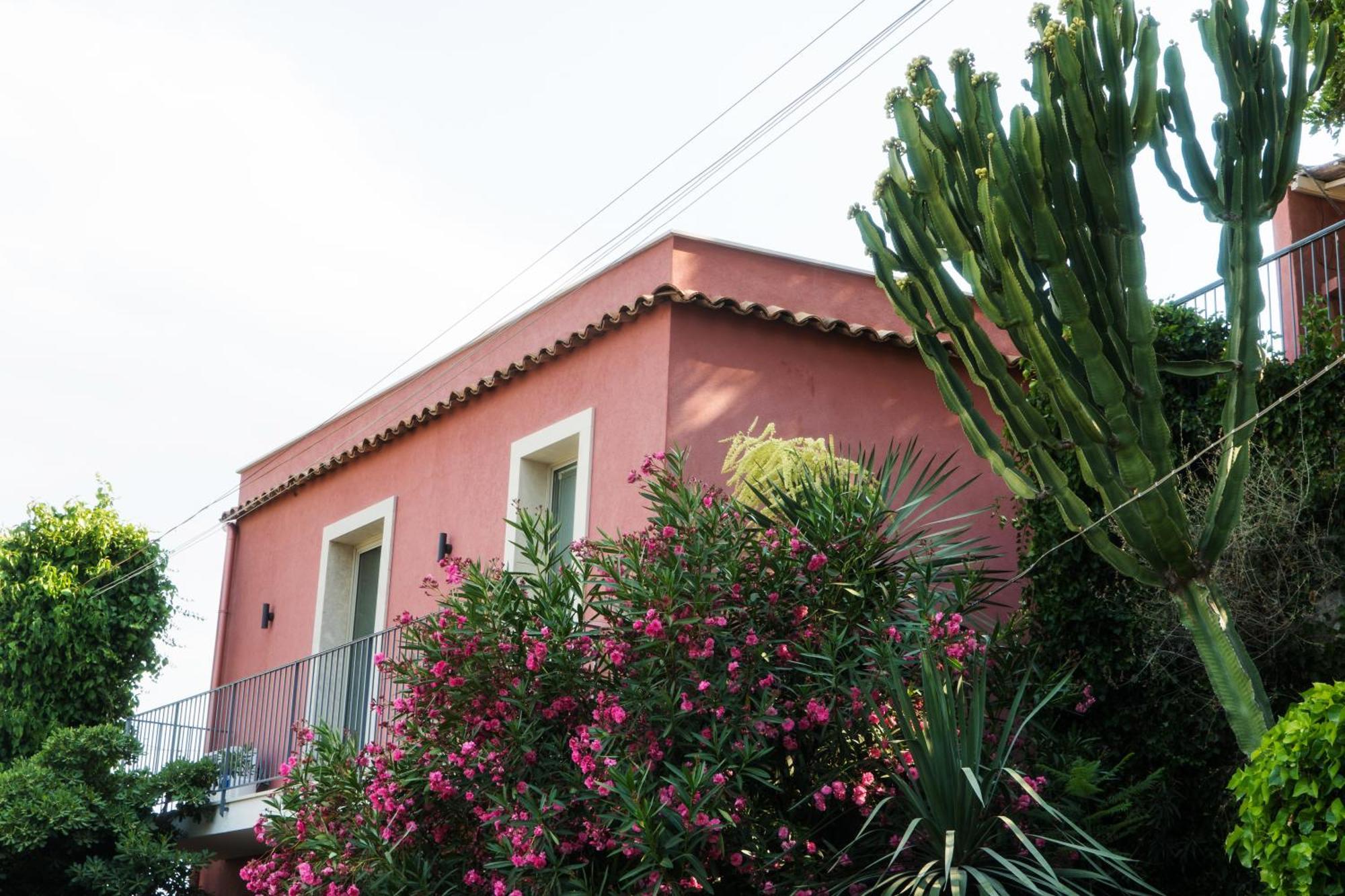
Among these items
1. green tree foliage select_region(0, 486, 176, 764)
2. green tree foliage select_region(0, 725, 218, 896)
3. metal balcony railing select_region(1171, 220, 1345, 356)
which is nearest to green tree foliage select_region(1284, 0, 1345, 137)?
metal balcony railing select_region(1171, 220, 1345, 356)

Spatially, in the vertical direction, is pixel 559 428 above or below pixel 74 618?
above

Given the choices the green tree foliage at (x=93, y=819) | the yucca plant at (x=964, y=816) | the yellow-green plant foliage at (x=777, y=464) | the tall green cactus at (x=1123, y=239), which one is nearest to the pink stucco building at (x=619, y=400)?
the yellow-green plant foliage at (x=777, y=464)

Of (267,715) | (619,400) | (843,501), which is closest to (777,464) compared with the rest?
(843,501)

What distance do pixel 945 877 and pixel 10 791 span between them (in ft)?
30.8

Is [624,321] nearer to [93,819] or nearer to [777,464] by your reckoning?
[777,464]

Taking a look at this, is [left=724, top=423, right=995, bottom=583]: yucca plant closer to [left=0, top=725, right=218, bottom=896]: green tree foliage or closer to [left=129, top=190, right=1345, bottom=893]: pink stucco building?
[left=129, top=190, right=1345, bottom=893]: pink stucco building

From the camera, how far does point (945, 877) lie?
7.20m

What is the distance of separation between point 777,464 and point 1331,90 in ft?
15.6

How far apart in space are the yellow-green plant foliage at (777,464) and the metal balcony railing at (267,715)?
3.15m

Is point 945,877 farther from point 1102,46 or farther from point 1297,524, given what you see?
point 1102,46

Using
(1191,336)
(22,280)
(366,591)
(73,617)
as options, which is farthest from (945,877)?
(73,617)

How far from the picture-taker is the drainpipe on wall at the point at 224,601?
53.2 feet

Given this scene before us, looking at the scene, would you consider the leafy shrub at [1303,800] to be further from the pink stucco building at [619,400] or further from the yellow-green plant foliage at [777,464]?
the pink stucco building at [619,400]

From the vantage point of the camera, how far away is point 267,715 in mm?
14031
